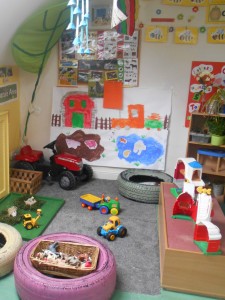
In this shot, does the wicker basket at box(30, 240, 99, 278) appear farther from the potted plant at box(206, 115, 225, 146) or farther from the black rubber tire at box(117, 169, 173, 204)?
the potted plant at box(206, 115, 225, 146)

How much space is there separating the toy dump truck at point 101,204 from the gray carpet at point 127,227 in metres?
0.04

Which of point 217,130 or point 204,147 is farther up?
point 217,130

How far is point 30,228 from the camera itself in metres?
2.15

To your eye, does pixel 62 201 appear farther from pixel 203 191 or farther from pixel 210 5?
pixel 210 5

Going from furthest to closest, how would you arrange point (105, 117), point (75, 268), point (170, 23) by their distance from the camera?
point (105, 117), point (170, 23), point (75, 268)

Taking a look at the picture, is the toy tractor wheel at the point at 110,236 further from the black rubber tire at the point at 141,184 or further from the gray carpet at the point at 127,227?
the black rubber tire at the point at 141,184

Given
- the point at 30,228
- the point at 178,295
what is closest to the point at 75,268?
the point at 178,295

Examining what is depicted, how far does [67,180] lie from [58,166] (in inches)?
7.6

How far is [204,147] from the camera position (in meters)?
2.86

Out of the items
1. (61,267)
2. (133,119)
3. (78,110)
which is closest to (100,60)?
(78,110)

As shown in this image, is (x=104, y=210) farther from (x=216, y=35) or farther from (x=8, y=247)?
(x=216, y=35)

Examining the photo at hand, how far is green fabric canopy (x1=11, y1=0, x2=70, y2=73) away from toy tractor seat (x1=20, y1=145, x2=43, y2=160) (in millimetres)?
768

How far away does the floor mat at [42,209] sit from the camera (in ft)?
6.89

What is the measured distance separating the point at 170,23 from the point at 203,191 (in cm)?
169
